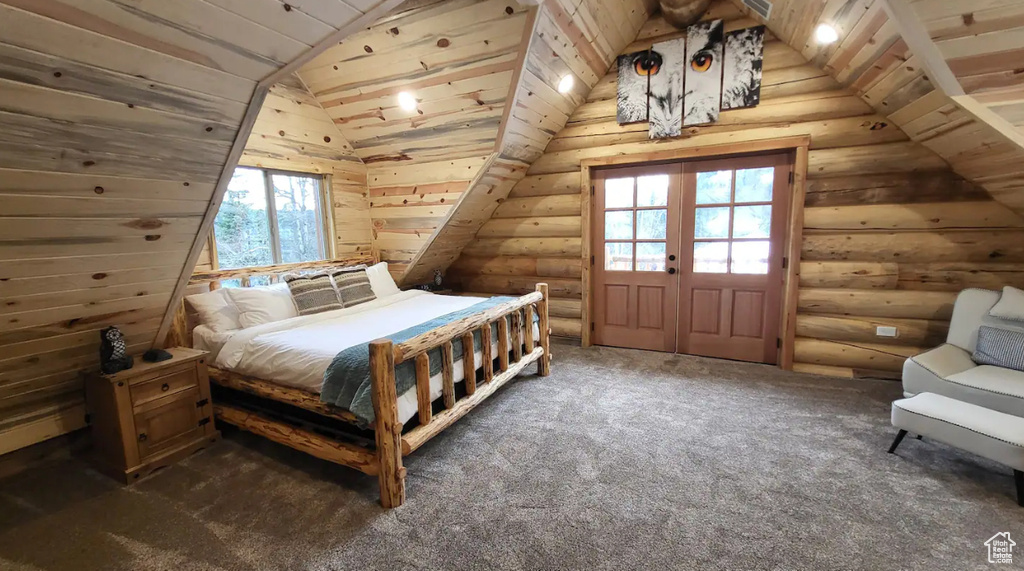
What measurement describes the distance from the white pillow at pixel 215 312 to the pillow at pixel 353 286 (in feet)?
2.41

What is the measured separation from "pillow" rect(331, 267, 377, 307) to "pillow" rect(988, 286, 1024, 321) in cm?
435

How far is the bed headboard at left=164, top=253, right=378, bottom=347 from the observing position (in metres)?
2.77

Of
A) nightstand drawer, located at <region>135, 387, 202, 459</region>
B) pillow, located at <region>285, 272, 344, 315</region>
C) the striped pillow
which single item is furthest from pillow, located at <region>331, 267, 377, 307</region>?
the striped pillow

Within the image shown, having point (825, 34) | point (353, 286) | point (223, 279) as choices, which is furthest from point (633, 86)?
Answer: point (223, 279)

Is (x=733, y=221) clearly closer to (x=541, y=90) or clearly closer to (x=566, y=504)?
(x=541, y=90)

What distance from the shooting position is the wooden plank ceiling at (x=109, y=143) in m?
1.23

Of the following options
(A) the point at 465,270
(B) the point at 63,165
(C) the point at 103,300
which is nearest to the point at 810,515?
(B) the point at 63,165

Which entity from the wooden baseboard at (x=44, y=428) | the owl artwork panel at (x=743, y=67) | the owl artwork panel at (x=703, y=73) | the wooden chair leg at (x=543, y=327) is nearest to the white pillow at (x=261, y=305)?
the wooden baseboard at (x=44, y=428)

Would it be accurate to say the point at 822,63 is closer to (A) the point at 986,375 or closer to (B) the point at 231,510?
(A) the point at 986,375

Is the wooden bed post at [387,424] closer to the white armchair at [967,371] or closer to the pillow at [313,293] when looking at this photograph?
the pillow at [313,293]

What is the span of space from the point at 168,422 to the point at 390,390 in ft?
4.77

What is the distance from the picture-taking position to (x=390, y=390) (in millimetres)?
1848

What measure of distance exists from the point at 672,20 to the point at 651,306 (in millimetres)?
2478

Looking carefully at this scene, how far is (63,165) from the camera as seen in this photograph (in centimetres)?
148
